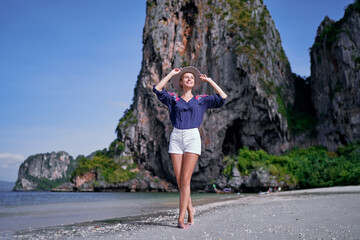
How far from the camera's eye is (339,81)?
3741 centimetres

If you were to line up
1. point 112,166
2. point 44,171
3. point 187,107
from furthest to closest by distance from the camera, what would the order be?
1. point 44,171
2. point 112,166
3. point 187,107

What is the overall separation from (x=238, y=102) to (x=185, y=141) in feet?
131

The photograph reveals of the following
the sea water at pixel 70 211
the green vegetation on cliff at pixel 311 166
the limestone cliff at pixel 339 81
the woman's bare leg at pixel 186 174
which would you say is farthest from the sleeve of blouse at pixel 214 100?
the limestone cliff at pixel 339 81

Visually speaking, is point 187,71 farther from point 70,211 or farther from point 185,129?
point 70,211

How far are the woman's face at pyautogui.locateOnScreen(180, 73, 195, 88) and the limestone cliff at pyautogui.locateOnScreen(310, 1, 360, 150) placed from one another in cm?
3619

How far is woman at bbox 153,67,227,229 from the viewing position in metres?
3.95

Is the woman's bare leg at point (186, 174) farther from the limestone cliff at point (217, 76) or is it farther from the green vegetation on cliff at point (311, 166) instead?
the limestone cliff at point (217, 76)

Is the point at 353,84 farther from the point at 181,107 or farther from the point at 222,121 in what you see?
the point at 181,107

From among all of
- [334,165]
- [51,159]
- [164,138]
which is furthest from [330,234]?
[51,159]

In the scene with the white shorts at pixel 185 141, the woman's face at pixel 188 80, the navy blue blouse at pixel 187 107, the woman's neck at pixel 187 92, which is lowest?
the white shorts at pixel 185 141

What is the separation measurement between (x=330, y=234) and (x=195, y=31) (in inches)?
1889

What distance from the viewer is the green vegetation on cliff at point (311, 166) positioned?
24.7m

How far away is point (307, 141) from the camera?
133ft

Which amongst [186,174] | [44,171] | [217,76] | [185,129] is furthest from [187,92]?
[44,171]
